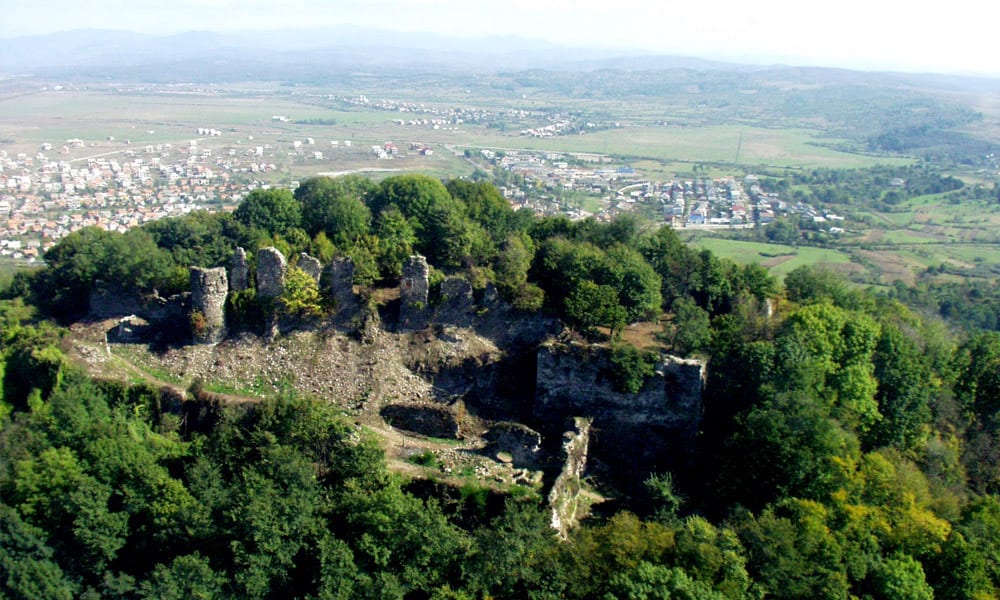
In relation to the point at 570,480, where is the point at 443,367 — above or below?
above

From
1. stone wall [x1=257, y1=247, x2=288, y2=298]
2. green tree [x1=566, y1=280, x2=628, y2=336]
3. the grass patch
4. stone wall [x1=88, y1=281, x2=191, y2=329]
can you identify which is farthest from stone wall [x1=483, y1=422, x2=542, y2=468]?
stone wall [x1=88, y1=281, x2=191, y2=329]

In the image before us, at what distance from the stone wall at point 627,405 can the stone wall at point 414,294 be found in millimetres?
4459

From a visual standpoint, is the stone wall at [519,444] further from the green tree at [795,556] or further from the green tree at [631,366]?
the green tree at [795,556]

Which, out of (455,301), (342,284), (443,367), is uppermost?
(342,284)

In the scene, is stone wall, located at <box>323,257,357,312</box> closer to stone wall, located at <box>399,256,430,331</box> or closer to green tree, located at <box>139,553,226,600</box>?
stone wall, located at <box>399,256,430,331</box>

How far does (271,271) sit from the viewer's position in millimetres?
24812

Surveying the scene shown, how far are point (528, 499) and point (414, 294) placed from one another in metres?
8.46

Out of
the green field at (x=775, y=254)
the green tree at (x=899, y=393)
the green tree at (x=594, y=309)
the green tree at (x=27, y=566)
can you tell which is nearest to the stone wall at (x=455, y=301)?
the green tree at (x=594, y=309)

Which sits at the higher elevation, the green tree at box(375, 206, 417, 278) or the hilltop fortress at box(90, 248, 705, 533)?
the green tree at box(375, 206, 417, 278)

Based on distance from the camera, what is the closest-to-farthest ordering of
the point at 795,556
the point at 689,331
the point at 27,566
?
the point at 795,556, the point at 27,566, the point at 689,331

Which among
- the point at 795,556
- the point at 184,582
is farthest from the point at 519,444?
the point at 184,582

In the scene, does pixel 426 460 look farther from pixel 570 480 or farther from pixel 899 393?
pixel 899 393

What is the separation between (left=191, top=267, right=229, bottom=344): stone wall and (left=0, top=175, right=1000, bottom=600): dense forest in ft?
3.25

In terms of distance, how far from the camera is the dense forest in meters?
18.1
